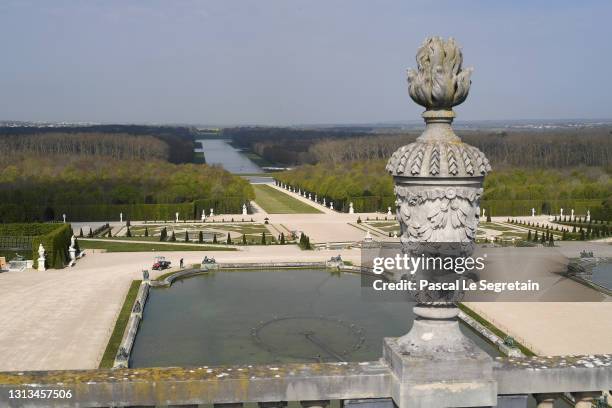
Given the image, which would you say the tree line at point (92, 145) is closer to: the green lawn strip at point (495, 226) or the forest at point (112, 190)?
the forest at point (112, 190)

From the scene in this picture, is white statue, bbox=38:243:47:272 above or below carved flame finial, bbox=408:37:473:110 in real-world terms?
below

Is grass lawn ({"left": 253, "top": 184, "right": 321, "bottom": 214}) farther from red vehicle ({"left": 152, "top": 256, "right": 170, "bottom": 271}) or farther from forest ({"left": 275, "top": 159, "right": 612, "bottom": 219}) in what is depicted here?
red vehicle ({"left": 152, "top": 256, "right": 170, "bottom": 271})

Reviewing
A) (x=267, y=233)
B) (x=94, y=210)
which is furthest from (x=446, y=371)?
(x=94, y=210)

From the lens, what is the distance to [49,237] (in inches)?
1303

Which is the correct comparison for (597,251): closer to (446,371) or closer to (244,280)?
(244,280)

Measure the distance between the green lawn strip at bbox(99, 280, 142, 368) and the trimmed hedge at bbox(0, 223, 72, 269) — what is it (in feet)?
22.7

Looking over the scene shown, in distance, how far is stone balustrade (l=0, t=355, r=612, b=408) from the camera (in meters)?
4.76

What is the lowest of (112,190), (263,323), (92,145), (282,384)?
(263,323)

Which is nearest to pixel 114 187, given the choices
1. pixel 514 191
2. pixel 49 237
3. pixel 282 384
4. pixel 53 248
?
pixel 49 237

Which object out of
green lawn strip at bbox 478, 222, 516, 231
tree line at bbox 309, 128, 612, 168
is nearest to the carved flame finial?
green lawn strip at bbox 478, 222, 516, 231

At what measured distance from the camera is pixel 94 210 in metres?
56.6

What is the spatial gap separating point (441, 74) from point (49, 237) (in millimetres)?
31512

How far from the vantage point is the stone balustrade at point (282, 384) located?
4.76m

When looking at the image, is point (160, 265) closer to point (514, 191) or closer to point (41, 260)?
point (41, 260)
